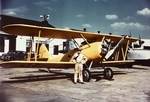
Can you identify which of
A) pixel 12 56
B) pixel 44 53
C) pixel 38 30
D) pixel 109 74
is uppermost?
pixel 38 30

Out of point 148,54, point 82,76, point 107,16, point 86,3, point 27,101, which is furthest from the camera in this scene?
point 148,54

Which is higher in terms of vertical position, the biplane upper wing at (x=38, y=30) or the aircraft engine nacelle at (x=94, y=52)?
the biplane upper wing at (x=38, y=30)

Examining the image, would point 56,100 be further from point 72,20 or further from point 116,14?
point 116,14

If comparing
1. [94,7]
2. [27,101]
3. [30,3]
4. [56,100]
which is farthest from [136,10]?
A: [27,101]

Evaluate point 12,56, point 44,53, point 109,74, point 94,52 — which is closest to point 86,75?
point 94,52

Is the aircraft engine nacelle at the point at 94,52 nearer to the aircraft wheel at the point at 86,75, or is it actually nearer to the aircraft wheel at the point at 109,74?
the aircraft wheel at the point at 86,75

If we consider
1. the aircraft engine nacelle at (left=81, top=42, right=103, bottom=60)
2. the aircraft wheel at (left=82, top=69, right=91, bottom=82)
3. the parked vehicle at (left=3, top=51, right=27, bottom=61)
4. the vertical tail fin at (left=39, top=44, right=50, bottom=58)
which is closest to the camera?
the aircraft wheel at (left=82, top=69, right=91, bottom=82)

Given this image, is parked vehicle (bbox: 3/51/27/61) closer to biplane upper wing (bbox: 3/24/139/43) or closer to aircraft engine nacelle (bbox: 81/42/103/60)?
biplane upper wing (bbox: 3/24/139/43)

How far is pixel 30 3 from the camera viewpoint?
3.89 m

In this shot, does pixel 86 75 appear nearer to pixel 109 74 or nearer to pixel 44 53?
pixel 109 74

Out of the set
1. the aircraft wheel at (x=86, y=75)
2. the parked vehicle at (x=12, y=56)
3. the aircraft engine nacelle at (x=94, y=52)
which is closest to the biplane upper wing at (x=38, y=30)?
the aircraft engine nacelle at (x=94, y=52)

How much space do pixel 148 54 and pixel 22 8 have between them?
1109 cm

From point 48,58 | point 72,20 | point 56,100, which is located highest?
point 72,20

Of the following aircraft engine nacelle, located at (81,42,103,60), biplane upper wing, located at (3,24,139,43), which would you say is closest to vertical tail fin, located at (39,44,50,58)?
biplane upper wing, located at (3,24,139,43)
